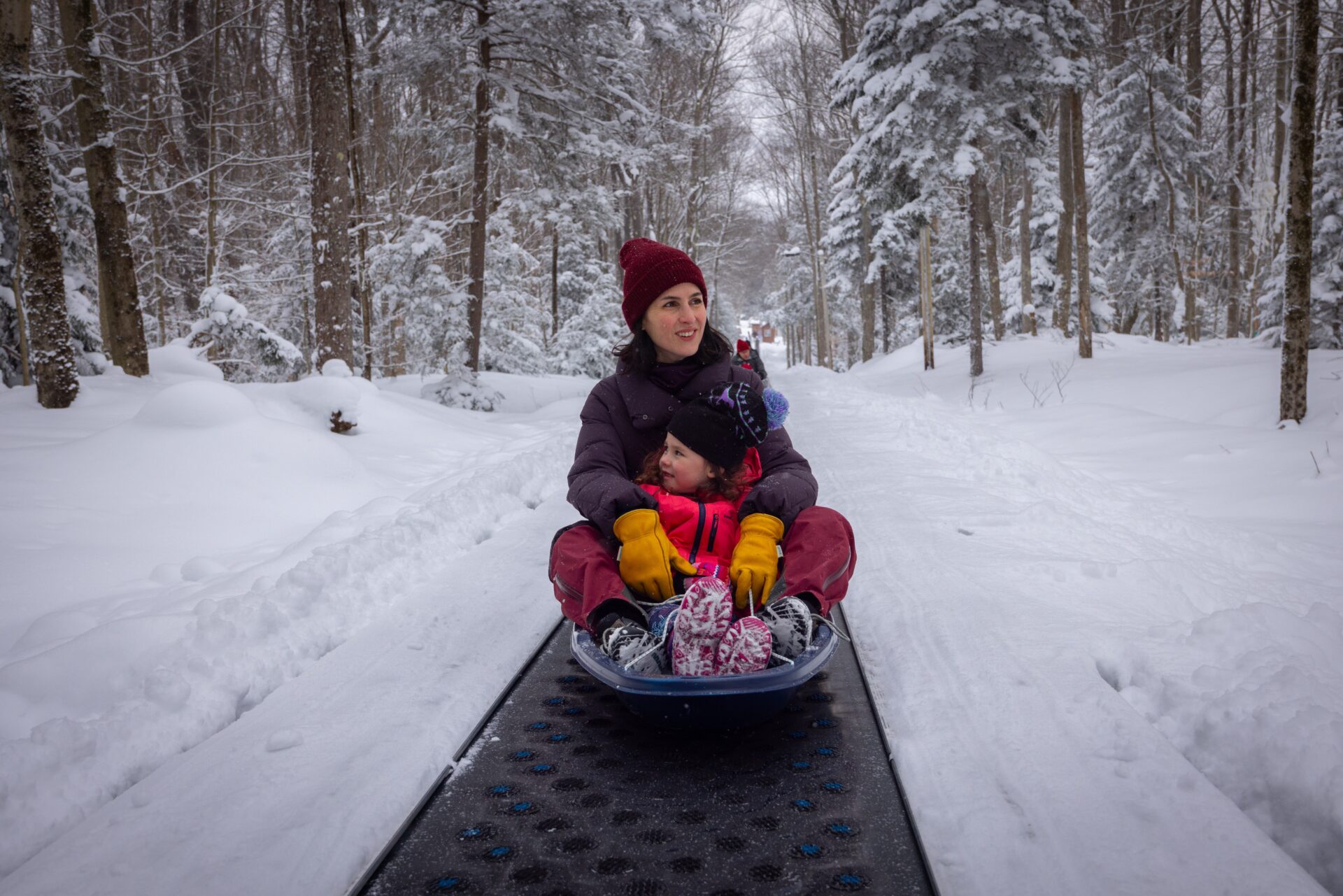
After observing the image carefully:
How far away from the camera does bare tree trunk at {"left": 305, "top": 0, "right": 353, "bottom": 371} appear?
28.7ft

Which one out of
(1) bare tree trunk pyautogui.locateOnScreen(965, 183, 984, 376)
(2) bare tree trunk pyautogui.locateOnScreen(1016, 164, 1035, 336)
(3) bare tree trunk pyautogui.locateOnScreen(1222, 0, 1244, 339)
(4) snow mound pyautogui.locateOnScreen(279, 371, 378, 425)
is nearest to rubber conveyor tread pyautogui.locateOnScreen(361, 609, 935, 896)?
(4) snow mound pyautogui.locateOnScreen(279, 371, 378, 425)

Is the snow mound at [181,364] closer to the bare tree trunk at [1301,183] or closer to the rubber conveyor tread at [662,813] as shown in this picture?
the rubber conveyor tread at [662,813]

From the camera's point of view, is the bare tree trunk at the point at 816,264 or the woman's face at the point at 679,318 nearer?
the woman's face at the point at 679,318

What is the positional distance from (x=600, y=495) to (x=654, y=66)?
73.2 feet

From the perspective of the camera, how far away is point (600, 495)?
268 cm

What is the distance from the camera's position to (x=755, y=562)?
2475mm

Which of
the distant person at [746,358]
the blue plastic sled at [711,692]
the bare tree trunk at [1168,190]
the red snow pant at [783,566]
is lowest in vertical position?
the blue plastic sled at [711,692]

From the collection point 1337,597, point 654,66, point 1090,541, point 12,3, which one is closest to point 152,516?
point 12,3

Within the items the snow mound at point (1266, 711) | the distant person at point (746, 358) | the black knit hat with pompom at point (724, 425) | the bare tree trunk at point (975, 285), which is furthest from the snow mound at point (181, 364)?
the bare tree trunk at point (975, 285)

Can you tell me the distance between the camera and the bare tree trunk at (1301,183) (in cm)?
579

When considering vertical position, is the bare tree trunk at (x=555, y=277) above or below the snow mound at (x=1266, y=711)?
above

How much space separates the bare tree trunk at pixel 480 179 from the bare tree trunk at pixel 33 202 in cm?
581

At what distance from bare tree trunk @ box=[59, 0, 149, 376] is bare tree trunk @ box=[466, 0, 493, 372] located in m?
4.64

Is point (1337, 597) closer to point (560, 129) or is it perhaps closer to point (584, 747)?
point (584, 747)
